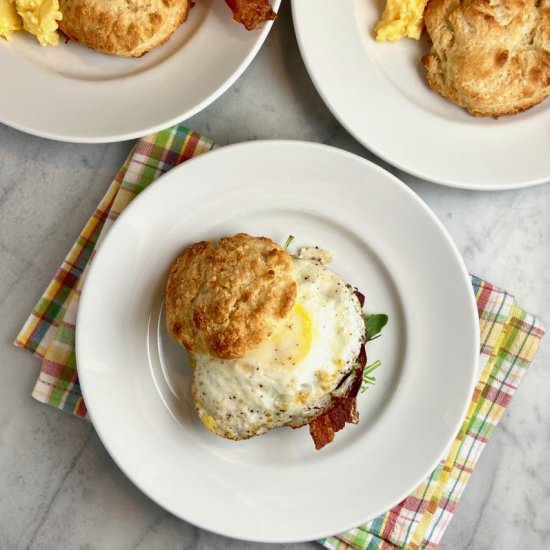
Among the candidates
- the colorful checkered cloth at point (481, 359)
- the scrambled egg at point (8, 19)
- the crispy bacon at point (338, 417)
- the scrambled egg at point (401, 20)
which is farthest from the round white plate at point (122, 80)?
the crispy bacon at point (338, 417)

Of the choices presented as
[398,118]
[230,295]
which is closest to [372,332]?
[230,295]

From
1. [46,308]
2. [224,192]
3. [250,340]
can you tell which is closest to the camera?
[250,340]

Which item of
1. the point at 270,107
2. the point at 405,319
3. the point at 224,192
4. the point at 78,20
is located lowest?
the point at 405,319

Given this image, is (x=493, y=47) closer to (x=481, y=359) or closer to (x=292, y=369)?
(x=481, y=359)

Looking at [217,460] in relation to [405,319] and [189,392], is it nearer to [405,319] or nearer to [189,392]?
[189,392]

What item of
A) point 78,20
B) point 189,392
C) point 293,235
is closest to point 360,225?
point 293,235

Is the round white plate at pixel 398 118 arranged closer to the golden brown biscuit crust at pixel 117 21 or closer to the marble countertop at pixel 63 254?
the marble countertop at pixel 63 254
